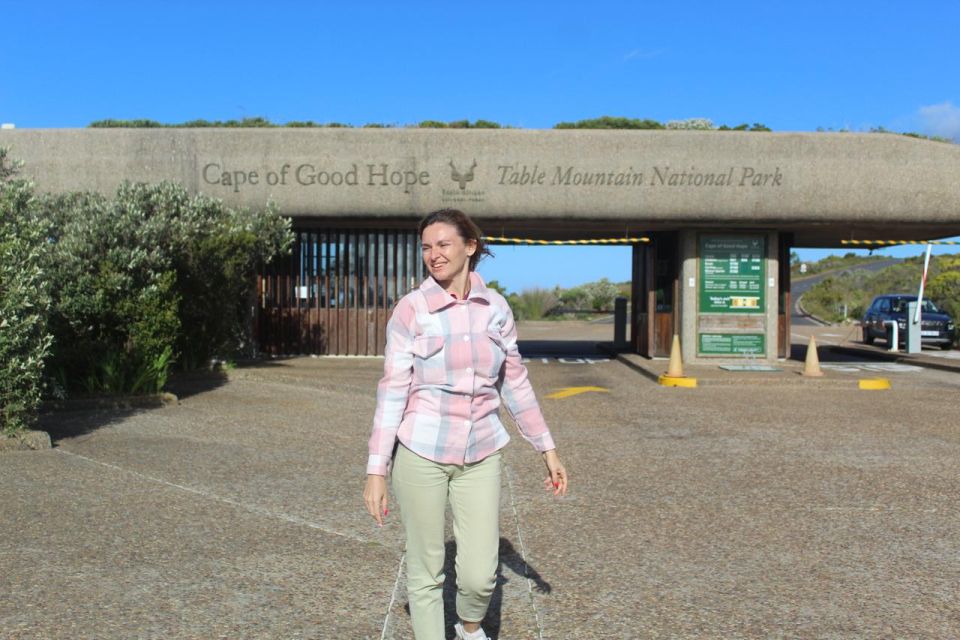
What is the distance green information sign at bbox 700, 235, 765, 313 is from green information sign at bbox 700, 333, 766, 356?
0.52 m

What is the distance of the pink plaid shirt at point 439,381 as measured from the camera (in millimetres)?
3455

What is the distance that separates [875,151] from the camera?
Result: 55.2 feet

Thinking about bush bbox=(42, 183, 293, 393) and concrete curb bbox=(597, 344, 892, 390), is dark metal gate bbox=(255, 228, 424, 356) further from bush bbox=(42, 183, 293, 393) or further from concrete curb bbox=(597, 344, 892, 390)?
concrete curb bbox=(597, 344, 892, 390)

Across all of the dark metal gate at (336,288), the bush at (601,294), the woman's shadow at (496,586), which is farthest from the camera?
the bush at (601,294)

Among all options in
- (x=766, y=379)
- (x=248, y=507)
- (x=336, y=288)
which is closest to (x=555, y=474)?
(x=248, y=507)

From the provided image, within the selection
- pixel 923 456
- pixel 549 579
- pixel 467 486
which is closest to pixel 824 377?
pixel 923 456

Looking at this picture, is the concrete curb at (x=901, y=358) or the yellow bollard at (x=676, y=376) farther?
the concrete curb at (x=901, y=358)

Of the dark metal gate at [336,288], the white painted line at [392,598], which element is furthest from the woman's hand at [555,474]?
the dark metal gate at [336,288]

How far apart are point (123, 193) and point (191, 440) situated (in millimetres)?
5119

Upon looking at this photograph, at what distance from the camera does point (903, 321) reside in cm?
2573

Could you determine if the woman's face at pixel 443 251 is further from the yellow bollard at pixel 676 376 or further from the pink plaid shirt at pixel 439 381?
the yellow bollard at pixel 676 376

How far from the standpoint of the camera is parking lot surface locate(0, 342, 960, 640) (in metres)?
4.29

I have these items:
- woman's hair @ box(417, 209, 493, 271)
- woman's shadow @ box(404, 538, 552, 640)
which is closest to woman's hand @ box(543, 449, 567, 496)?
woman's shadow @ box(404, 538, 552, 640)

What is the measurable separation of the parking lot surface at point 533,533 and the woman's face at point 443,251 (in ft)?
5.70
